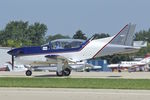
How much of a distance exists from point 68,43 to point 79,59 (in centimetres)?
117

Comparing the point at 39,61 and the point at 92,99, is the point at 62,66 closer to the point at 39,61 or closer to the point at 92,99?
the point at 39,61

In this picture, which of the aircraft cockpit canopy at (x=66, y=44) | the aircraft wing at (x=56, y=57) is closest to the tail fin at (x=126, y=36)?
the aircraft cockpit canopy at (x=66, y=44)

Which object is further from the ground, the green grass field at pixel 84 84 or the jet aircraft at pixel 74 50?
the jet aircraft at pixel 74 50

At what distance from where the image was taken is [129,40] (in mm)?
28000

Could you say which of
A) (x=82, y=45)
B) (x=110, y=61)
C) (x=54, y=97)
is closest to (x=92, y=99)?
(x=54, y=97)

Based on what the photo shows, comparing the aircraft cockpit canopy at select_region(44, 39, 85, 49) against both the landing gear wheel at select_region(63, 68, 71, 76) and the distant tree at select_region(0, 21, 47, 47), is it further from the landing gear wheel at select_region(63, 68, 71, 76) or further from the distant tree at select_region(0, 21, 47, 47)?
the distant tree at select_region(0, 21, 47, 47)

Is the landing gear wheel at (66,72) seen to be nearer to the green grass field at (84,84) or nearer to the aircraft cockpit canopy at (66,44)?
the aircraft cockpit canopy at (66,44)

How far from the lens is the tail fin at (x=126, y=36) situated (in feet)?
91.1

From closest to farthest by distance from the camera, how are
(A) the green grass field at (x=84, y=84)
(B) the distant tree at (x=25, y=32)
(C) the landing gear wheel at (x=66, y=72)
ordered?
(A) the green grass field at (x=84, y=84) < (C) the landing gear wheel at (x=66, y=72) < (B) the distant tree at (x=25, y=32)

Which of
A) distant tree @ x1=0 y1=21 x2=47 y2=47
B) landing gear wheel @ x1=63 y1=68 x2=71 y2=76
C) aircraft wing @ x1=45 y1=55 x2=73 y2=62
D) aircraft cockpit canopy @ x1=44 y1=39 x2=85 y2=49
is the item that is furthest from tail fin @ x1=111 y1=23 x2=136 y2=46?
distant tree @ x1=0 y1=21 x2=47 y2=47

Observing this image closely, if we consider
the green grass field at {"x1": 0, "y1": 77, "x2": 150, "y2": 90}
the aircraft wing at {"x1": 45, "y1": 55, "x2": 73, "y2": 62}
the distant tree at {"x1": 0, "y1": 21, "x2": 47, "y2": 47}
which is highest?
the distant tree at {"x1": 0, "y1": 21, "x2": 47, "y2": 47}

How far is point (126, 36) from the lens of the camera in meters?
28.1

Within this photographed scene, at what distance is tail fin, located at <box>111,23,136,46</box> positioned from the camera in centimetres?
2777

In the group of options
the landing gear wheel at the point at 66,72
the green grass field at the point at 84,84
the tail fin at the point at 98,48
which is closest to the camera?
the green grass field at the point at 84,84
